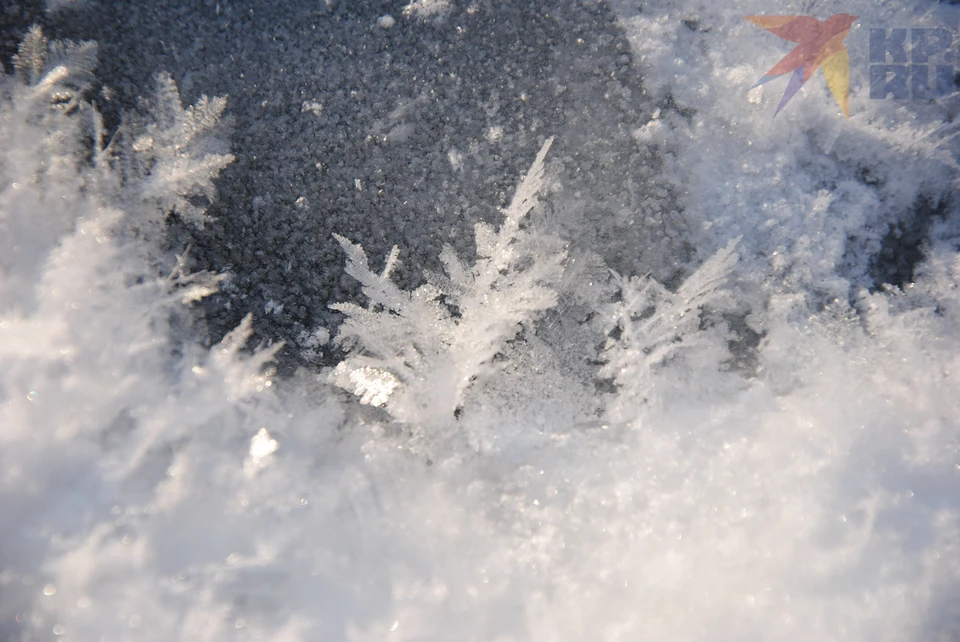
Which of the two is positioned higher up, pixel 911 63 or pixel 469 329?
pixel 911 63

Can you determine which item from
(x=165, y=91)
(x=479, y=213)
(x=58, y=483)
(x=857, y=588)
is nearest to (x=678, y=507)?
(x=857, y=588)

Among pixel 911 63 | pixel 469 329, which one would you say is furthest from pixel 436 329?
pixel 911 63

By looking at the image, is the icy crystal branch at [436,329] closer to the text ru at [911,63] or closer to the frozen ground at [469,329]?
the frozen ground at [469,329]

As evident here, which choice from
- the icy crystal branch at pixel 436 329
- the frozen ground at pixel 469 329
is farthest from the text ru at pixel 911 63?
the icy crystal branch at pixel 436 329

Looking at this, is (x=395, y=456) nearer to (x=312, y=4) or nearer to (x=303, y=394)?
(x=303, y=394)

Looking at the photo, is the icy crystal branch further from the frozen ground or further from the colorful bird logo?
the colorful bird logo

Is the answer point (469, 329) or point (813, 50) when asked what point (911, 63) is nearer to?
point (813, 50)
